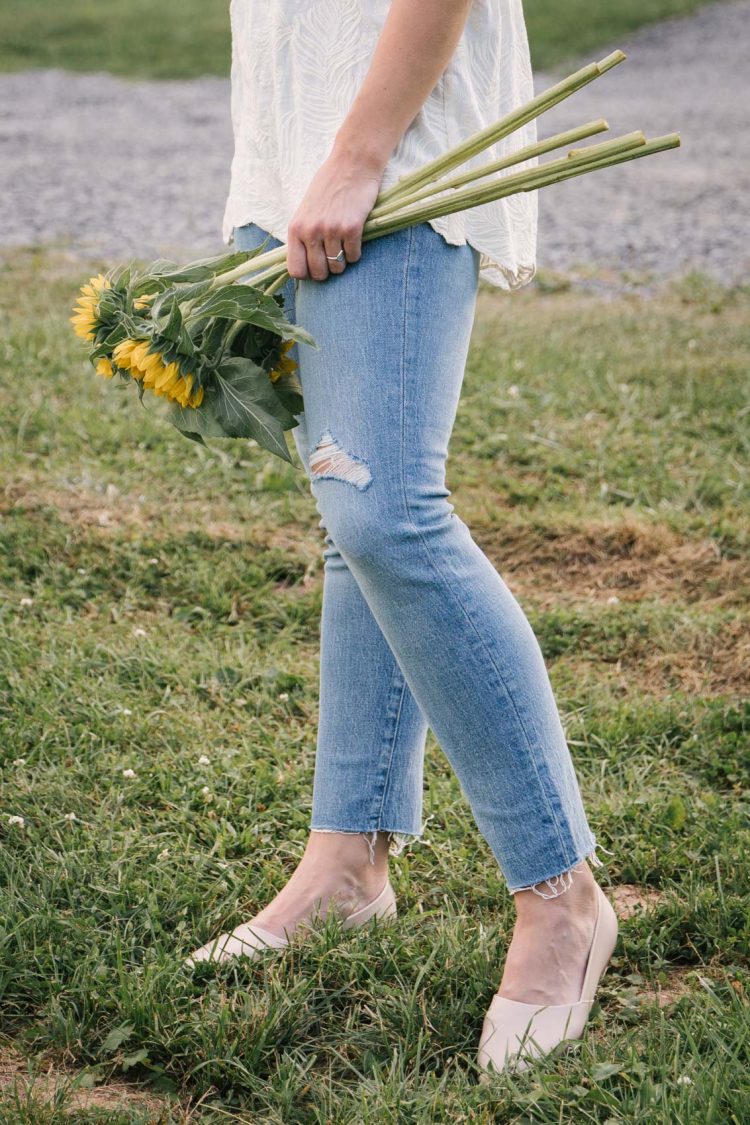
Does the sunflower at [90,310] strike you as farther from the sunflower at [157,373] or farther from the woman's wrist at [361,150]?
the woman's wrist at [361,150]

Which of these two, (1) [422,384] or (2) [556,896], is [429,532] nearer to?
(1) [422,384]

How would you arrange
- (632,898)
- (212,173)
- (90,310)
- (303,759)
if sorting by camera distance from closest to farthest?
(90,310) < (632,898) < (303,759) < (212,173)

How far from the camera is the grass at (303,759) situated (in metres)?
1.76

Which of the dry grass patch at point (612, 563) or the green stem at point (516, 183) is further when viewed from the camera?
the dry grass patch at point (612, 563)

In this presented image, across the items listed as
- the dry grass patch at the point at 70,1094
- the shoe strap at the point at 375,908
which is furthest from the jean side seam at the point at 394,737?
the dry grass patch at the point at 70,1094

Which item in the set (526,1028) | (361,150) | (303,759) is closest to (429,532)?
(361,150)

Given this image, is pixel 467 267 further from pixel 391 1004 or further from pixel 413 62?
pixel 391 1004

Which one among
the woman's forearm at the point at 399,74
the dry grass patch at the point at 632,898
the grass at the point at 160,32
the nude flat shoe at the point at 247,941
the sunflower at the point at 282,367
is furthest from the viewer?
the grass at the point at 160,32

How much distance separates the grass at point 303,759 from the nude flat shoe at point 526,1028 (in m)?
0.03

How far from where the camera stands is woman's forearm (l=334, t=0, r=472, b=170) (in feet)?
5.25

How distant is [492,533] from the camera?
3.65 meters

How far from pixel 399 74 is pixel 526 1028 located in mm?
1394

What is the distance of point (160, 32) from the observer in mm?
16188

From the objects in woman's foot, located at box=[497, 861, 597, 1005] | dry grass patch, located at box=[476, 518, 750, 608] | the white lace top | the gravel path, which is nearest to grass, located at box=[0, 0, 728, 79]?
the gravel path
